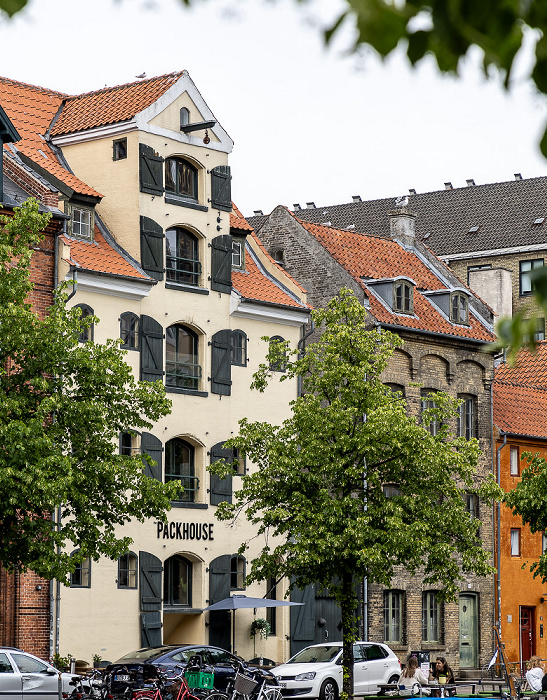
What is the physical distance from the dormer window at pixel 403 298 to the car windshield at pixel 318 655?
1603cm

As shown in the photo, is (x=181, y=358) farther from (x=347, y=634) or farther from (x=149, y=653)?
(x=347, y=634)

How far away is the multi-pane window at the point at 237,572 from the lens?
126ft

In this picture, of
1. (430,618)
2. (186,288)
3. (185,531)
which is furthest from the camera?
(430,618)

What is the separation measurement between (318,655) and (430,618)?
13.5m

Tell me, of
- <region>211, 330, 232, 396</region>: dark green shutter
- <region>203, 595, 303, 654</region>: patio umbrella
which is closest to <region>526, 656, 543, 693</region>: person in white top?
<region>203, 595, 303, 654</region>: patio umbrella

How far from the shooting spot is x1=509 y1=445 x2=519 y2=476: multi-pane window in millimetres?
50062

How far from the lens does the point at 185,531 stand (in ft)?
121

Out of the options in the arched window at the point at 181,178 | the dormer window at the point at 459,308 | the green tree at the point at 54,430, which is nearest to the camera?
the green tree at the point at 54,430

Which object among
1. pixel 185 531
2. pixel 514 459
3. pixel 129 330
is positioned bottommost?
pixel 185 531

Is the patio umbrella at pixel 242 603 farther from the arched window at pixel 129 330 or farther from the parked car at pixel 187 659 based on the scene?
the arched window at pixel 129 330

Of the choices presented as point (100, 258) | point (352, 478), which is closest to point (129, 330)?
point (100, 258)

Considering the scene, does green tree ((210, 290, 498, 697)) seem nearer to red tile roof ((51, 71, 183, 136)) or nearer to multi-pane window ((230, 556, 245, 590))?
multi-pane window ((230, 556, 245, 590))

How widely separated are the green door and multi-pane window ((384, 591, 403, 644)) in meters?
3.61

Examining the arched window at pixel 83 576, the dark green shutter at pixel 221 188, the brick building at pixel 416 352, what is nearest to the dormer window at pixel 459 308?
the brick building at pixel 416 352
